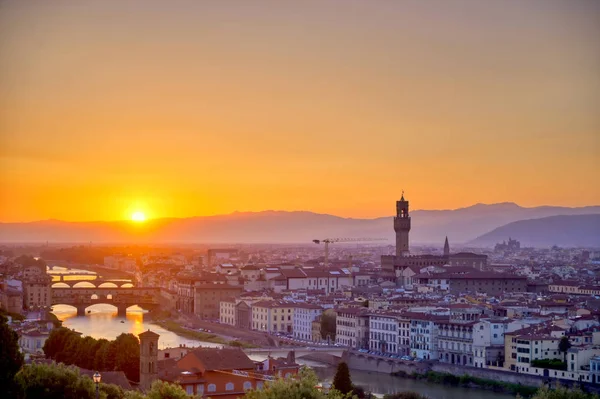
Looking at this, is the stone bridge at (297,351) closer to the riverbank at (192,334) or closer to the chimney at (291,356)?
the chimney at (291,356)

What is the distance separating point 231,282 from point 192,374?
2798 centimetres

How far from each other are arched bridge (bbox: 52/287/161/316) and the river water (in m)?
0.39

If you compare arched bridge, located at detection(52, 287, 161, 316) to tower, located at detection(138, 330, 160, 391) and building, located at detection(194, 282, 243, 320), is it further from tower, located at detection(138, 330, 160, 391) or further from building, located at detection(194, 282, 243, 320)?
tower, located at detection(138, 330, 160, 391)

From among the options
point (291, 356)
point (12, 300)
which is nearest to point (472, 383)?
point (291, 356)

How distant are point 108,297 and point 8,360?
126 feet

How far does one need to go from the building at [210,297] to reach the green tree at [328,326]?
400 inches

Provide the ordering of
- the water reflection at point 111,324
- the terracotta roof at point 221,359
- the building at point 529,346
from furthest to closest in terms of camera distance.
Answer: the water reflection at point 111,324 < the building at point 529,346 < the terracotta roof at point 221,359

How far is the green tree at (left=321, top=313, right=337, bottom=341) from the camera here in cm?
3138

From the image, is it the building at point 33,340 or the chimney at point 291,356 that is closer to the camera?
the chimney at point 291,356

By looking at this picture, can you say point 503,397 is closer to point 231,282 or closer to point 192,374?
point 192,374

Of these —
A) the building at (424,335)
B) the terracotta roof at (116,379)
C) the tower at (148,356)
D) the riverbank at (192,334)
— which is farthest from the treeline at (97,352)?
the building at (424,335)

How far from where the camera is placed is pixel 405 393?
66.8 feet

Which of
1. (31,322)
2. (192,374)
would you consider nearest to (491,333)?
(192,374)

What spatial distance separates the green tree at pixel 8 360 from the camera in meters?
11.6
